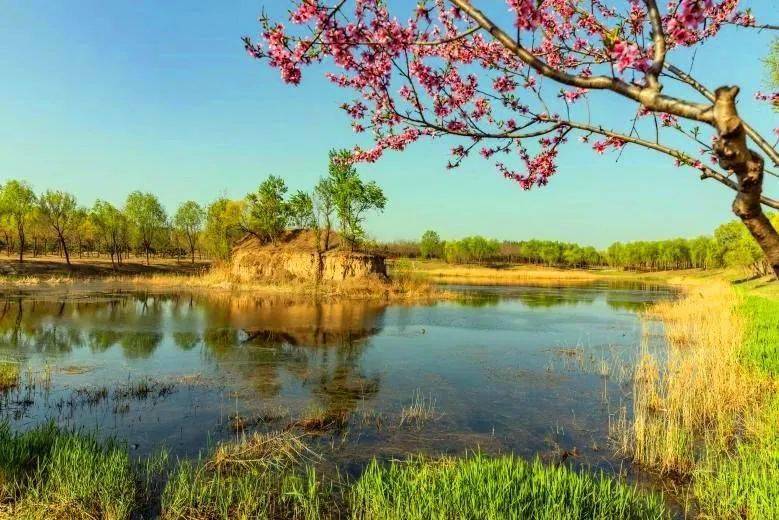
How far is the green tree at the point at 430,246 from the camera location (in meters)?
142

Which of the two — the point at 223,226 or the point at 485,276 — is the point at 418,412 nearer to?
the point at 223,226

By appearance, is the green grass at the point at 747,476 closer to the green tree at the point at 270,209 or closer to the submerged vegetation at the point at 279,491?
the submerged vegetation at the point at 279,491

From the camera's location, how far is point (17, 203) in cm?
5144

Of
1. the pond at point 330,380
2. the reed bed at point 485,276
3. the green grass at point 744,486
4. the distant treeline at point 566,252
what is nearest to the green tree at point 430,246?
the distant treeline at point 566,252

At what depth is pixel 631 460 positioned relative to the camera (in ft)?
25.2

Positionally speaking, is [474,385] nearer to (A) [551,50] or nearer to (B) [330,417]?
(B) [330,417]

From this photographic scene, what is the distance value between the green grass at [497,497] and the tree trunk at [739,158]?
338cm

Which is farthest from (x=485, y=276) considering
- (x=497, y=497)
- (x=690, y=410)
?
(x=497, y=497)

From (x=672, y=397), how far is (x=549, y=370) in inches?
181

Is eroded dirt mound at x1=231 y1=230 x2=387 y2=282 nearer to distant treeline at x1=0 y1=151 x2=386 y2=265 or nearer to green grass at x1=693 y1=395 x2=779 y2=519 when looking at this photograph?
distant treeline at x1=0 y1=151 x2=386 y2=265

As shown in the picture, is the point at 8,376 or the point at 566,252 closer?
the point at 8,376

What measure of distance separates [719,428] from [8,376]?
1452 cm

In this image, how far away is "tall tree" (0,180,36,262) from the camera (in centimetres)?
5122

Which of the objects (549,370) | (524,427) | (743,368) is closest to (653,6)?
(524,427)
